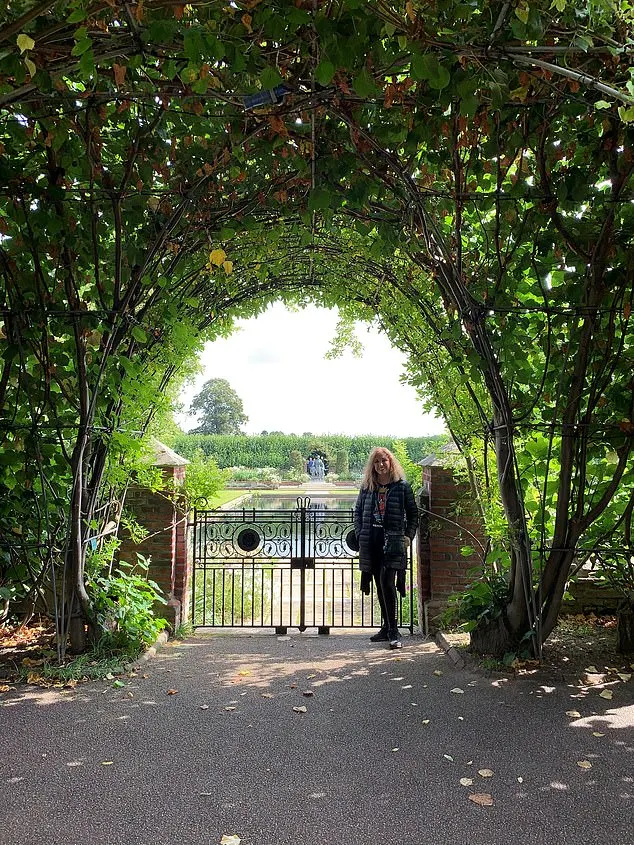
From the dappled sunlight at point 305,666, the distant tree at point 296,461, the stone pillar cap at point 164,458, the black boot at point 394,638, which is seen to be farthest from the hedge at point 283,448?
the dappled sunlight at point 305,666

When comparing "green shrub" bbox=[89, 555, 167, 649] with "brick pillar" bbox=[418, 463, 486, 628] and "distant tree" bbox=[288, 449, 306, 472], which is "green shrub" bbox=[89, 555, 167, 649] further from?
"distant tree" bbox=[288, 449, 306, 472]

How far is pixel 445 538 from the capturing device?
5.18 metres

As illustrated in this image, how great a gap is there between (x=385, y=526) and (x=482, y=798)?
2650mm

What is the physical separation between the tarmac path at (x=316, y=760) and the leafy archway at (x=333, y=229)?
0.73 m

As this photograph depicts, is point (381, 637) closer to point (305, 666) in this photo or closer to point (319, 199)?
point (305, 666)

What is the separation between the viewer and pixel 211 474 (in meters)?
5.88

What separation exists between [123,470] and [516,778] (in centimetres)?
305

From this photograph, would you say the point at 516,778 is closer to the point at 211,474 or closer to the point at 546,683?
the point at 546,683

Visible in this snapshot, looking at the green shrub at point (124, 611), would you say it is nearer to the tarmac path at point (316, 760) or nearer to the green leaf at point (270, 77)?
the tarmac path at point (316, 760)

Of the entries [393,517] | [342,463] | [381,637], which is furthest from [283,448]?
[393,517]

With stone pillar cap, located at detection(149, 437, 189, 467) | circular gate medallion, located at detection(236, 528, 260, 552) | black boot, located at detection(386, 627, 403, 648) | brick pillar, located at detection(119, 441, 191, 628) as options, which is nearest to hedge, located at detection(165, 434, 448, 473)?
circular gate medallion, located at detection(236, 528, 260, 552)

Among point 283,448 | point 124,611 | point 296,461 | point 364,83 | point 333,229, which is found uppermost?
point 283,448

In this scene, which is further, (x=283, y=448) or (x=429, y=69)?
(x=283, y=448)

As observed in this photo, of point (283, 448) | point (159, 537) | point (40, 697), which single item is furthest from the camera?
point (283, 448)
